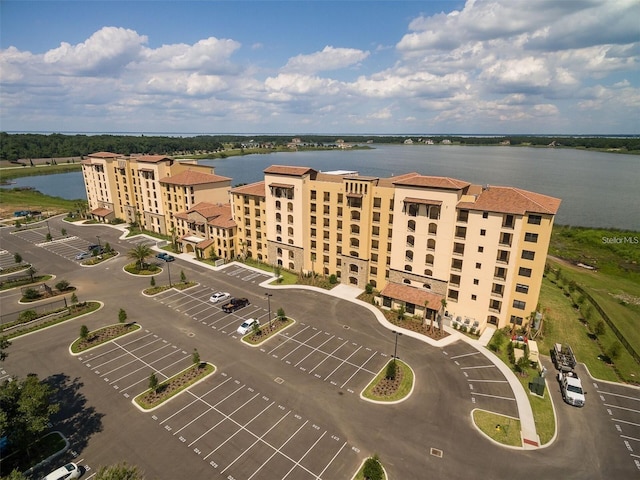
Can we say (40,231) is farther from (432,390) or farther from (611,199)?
(611,199)

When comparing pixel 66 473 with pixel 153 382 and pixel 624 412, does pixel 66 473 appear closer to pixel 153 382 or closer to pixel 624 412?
pixel 153 382

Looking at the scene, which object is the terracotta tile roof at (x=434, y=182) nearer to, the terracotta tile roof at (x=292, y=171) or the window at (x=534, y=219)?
the window at (x=534, y=219)

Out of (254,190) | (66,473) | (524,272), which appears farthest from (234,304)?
(524,272)

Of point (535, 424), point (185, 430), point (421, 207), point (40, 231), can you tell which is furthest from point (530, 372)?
point (40, 231)

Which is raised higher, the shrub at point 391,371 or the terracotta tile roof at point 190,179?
the terracotta tile roof at point 190,179

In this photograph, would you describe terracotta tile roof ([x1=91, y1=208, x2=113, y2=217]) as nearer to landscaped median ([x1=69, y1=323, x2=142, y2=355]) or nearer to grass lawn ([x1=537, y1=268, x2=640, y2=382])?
landscaped median ([x1=69, y1=323, x2=142, y2=355])

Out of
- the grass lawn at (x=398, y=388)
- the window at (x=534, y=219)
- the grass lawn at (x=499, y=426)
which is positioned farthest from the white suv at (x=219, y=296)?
the window at (x=534, y=219)
